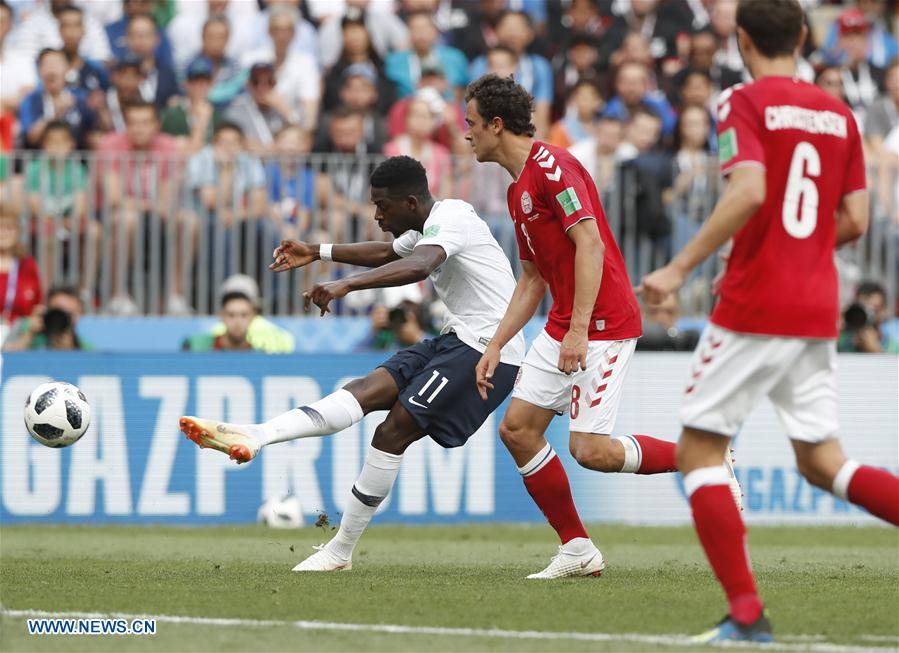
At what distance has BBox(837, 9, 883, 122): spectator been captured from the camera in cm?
1755

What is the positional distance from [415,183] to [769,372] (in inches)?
133

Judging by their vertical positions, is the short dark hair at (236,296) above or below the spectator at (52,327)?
above

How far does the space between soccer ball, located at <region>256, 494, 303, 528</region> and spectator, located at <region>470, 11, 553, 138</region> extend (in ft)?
19.6

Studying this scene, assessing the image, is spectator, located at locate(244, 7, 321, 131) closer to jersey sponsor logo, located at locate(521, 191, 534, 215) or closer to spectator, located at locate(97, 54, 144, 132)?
spectator, located at locate(97, 54, 144, 132)

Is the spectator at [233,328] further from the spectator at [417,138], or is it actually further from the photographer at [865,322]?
the photographer at [865,322]

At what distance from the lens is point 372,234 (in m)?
14.2

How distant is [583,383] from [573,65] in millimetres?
10480

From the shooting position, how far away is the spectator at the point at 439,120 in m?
16.2

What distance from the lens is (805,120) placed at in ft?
19.4

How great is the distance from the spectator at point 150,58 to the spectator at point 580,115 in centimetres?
460

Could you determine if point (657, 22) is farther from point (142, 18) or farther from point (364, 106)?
point (142, 18)

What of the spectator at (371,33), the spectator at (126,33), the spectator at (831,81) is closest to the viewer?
the spectator at (831,81)

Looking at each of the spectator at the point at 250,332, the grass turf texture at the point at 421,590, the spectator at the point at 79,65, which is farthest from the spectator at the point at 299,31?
the grass turf texture at the point at 421,590

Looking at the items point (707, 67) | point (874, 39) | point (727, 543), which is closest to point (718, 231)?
point (727, 543)
